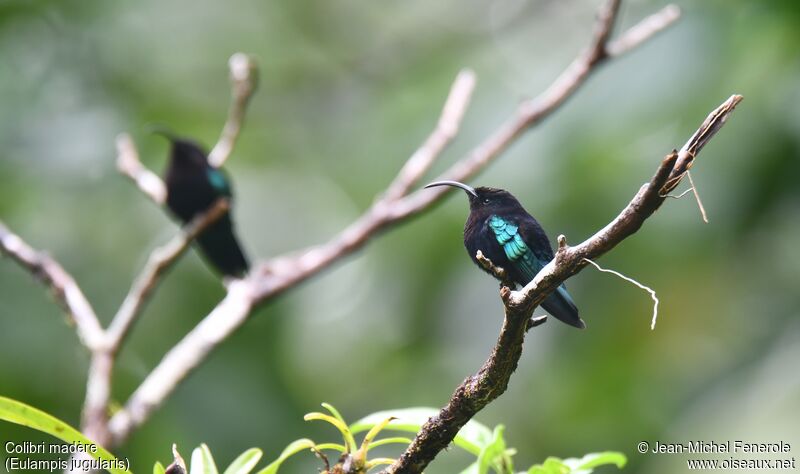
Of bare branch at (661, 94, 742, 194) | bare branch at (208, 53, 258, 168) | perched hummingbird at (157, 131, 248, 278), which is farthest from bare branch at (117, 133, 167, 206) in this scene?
bare branch at (661, 94, 742, 194)

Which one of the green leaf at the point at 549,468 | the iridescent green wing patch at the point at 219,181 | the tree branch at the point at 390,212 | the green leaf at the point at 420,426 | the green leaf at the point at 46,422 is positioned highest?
the iridescent green wing patch at the point at 219,181

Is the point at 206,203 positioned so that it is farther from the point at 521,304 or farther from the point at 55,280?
the point at 521,304

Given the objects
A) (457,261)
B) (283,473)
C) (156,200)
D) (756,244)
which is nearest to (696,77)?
(756,244)

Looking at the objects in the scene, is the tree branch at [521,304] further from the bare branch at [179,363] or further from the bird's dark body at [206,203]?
the bird's dark body at [206,203]

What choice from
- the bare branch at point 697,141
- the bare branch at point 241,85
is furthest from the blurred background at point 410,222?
the bare branch at point 697,141

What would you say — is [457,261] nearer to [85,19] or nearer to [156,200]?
[156,200]

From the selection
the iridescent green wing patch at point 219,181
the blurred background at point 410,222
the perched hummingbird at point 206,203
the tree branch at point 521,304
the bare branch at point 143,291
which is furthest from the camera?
the blurred background at point 410,222

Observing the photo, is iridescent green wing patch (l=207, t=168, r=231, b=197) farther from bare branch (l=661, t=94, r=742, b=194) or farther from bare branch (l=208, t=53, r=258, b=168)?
bare branch (l=661, t=94, r=742, b=194)

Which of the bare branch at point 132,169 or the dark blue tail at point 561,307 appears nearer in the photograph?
the dark blue tail at point 561,307
